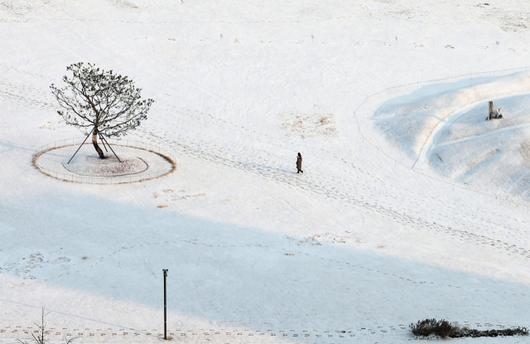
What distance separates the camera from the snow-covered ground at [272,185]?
23312mm

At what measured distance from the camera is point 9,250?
85.9ft

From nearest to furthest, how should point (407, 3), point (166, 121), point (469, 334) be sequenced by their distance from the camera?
point (469, 334) → point (166, 121) → point (407, 3)

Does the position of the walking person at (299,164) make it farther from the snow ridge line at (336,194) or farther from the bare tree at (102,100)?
the bare tree at (102,100)

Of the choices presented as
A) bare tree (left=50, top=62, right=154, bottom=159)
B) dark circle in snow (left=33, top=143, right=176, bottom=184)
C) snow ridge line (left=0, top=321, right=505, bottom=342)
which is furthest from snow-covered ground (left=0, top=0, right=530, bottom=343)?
bare tree (left=50, top=62, right=154, bottom=159)

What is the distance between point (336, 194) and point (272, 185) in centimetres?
331

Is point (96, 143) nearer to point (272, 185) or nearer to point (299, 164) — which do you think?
point (272, 185)

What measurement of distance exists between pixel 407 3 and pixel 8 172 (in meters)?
53.0

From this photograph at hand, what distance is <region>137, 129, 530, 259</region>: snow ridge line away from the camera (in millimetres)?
30516

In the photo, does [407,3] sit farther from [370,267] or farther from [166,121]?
[370,267]

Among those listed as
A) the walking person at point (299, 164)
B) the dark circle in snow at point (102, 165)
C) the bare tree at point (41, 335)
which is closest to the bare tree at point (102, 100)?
the dark circle in snow at point (102, 165)

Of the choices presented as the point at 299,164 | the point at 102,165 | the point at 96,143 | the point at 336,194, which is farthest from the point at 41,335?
the point at 299,164

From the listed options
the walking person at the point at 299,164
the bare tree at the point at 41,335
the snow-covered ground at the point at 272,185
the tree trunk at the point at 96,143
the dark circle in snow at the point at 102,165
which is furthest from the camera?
the walking person at the point at 299,164

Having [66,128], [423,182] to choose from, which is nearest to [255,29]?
[66,128]

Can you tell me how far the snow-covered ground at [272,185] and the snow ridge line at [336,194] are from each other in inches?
5.8
